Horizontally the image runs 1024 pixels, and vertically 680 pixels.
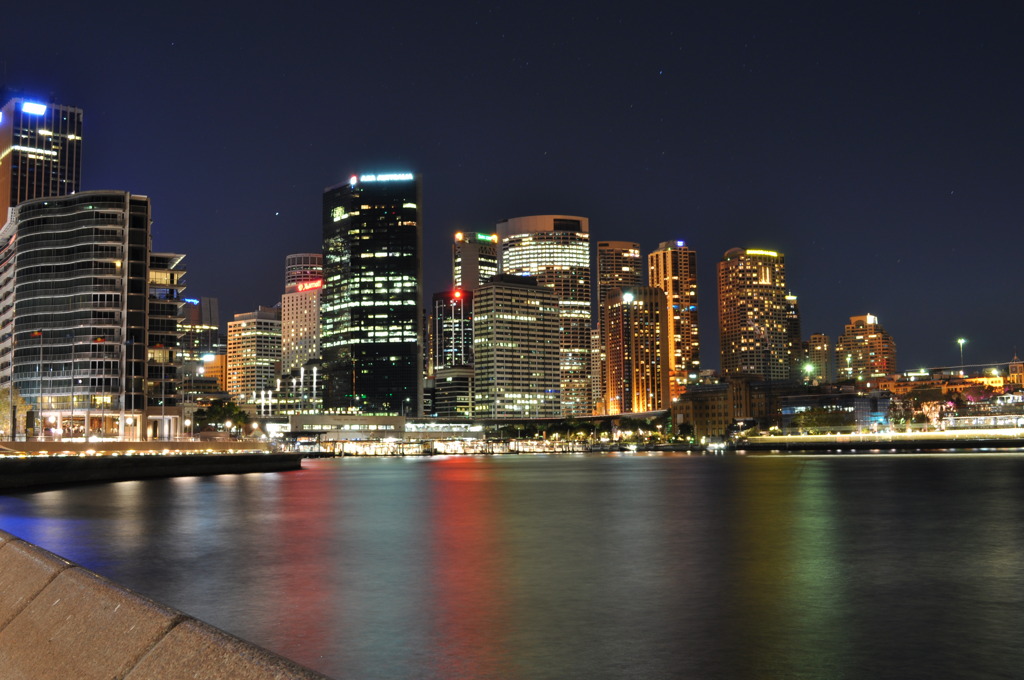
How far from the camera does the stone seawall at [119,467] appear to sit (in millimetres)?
76494

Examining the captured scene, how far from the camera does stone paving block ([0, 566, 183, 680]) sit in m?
5.71

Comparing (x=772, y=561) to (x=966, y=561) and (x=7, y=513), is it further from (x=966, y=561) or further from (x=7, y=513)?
(x=7, y=513)

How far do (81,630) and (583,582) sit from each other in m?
22.1

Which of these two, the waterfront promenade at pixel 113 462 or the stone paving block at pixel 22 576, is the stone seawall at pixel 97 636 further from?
the waterfront promenade at pixel 113 462

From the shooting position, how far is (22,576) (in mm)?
7176

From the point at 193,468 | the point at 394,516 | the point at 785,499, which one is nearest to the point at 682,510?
the point at 785,499

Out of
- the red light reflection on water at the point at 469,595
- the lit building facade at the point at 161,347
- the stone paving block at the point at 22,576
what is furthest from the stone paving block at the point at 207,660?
the lit building facade at the point at 161,347

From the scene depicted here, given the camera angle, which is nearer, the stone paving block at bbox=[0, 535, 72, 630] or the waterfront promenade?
the stone paving block at bbox=[0, 535, 72, 630]

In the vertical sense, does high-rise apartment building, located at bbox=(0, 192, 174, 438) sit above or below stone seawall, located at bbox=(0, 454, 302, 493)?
above

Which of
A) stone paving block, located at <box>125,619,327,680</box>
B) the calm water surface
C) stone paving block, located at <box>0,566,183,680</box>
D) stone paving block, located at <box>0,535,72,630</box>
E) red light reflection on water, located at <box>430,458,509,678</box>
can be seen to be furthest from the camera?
the calm water surface

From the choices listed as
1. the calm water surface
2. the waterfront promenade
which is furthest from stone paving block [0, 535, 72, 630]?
Result: the waterfront promenade

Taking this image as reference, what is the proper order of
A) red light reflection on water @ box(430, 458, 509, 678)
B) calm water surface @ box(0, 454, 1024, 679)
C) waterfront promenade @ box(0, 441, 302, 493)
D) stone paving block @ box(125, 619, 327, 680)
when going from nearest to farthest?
stone paving block @ box(125, 619, 327, 680), red light reflection on water @ box(430, 458, 509, 678), calm water surface @ box(0, 454, 1024, 679), waterfront promenade @ box(0, 441, 302, 493)

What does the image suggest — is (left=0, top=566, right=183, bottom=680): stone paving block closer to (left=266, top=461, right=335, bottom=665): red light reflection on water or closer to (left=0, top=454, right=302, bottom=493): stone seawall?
(left=266, top=461, right=335, bottom=665): red light reflection on water

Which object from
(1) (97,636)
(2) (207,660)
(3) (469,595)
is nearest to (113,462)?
(3) (469,595)
